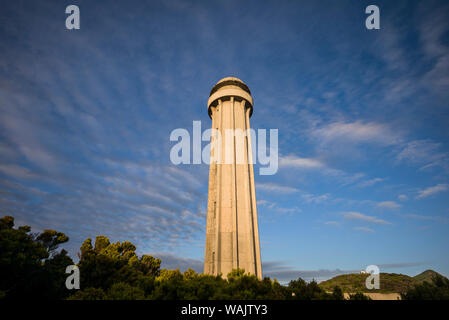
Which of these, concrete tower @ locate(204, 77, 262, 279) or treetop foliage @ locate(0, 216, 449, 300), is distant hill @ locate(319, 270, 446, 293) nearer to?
treetop foliage @ locate(0, 216, 449, 300)

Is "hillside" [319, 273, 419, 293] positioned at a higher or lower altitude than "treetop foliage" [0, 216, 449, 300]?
lower

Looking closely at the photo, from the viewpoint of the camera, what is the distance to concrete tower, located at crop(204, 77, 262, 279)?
2641cm

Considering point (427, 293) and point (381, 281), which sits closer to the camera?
point (427, 293)

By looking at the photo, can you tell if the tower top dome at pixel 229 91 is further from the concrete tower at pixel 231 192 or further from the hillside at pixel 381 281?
the hillside at pixel 381 281

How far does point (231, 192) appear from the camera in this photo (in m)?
29.3

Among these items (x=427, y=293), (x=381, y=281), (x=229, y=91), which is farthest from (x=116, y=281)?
(x=381, y=281)

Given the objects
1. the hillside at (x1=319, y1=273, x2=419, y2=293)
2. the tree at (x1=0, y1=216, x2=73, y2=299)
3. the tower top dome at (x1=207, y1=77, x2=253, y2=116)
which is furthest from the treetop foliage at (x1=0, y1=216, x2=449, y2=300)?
the tower top dome at (x1=207, y1=77, x2=253, y2=116)

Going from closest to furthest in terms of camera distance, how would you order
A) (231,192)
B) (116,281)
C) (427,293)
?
(427,293) → (116,281) → (231,192)

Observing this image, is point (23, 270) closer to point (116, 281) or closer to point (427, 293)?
point (116, 281)

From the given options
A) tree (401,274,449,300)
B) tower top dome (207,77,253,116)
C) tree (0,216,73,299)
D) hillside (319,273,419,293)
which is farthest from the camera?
tower top dome (207,77,253,116)

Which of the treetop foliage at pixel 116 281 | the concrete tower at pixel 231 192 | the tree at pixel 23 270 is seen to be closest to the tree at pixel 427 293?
the treetop foliage at pixel 116 281

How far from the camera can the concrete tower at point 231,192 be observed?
2641 centimetres
